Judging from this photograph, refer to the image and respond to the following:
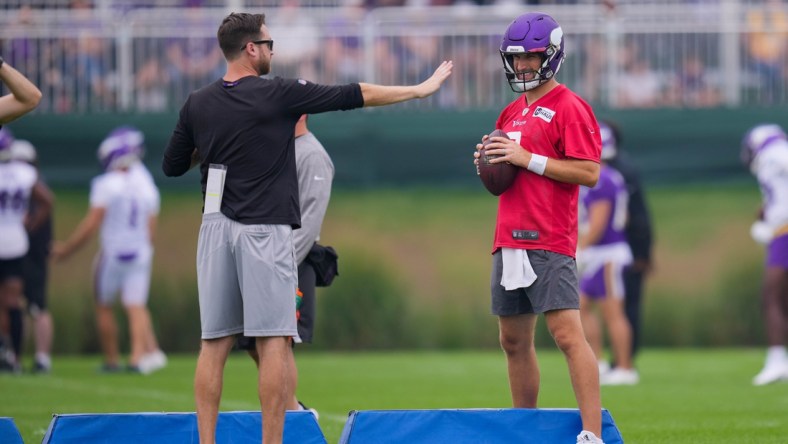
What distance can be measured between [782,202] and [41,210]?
7431 mm

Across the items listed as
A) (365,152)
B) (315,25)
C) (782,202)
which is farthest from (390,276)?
(782,202)

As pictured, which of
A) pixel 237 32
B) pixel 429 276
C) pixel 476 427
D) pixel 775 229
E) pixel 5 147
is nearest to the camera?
pixel 237 32

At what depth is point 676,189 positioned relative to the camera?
1758 centimetres

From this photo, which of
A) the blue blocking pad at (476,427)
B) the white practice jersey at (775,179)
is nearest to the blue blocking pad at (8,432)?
the blue blocking pad at (476,427)

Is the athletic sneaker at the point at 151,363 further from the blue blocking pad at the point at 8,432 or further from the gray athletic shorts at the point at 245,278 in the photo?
the gray athletic shorts at the point at 245,278

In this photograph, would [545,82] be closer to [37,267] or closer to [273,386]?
[273,386]

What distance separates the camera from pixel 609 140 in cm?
1273

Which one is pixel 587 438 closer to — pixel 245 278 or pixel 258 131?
pixel 245 278

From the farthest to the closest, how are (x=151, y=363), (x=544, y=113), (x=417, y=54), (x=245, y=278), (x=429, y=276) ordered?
1. (x=417, y=54)
2. (x=429, y=276)
3. (x=151, y=363)
4. (x=544, y=113)
5. (x=245, y=278)

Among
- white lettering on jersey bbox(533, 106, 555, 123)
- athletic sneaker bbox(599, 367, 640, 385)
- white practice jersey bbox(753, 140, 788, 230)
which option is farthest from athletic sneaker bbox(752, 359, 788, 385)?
white lettering on jersey bbox(533, 106, 555, 123)

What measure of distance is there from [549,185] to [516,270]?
0.45 meters

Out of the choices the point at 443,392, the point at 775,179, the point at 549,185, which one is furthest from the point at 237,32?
the point at 775,179

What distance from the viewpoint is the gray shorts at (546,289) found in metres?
6.91

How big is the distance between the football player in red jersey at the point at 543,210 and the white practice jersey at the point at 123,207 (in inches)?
311
